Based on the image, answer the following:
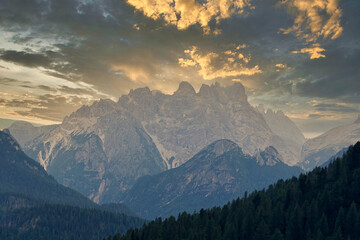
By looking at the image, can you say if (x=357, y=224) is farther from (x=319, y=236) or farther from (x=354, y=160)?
(x=354, y=160)

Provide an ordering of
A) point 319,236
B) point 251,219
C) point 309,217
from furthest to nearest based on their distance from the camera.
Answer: point 251,219, point 309,217, point 319,236

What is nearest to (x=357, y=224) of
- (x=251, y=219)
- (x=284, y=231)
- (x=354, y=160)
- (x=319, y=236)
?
(x=319, y=236)

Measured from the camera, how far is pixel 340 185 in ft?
584

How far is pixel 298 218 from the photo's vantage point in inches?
6378

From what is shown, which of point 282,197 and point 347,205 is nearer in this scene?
point 347,205

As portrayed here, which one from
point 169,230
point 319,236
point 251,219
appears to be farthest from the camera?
point 169,230

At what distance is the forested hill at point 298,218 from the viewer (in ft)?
500

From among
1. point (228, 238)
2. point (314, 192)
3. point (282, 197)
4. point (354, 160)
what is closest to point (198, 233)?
point (228, 238)

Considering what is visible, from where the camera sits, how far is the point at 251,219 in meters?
176

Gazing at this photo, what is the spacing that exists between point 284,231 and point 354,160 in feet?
208

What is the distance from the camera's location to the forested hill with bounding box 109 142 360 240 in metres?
152

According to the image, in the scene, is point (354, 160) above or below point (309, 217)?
above

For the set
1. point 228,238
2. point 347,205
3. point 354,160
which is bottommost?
point 228,238

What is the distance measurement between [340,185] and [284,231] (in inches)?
1436
